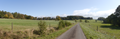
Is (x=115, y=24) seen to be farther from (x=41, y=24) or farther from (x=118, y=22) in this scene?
(x=41, y=24)

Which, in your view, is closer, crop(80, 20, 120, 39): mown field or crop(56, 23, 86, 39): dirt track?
crop(56, 23, 86, 39): dirt track

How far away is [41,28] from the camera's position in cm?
1345

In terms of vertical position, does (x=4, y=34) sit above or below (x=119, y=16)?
below

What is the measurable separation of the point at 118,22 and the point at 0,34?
52.8 metres

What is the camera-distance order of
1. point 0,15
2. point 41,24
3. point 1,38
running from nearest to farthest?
point 1,38 → point 41,24 → point 0,15

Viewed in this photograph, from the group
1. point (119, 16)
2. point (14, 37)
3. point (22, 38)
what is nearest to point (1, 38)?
point (14, 37)

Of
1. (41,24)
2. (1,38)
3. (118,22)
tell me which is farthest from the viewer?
(118,22)

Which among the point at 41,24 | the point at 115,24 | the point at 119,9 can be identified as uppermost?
the point at 119,9

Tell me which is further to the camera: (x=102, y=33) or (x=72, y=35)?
(x=102, y=33)

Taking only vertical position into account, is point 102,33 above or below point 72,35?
below

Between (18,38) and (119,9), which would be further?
(119,9)

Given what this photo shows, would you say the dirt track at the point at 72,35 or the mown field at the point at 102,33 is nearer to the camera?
the dirt track at the point at 72,35

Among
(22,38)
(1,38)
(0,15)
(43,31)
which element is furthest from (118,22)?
(0,15)

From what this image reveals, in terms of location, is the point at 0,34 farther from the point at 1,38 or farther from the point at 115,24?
the point at 115,24
